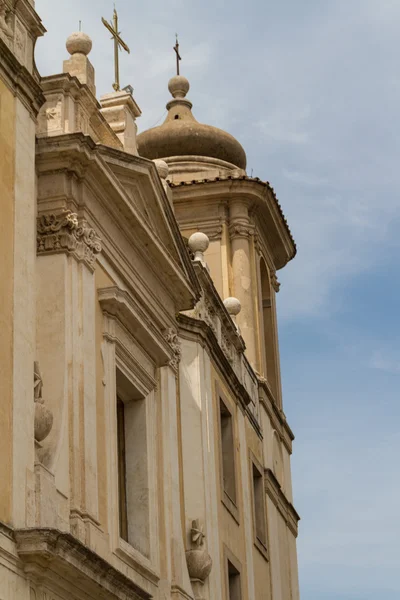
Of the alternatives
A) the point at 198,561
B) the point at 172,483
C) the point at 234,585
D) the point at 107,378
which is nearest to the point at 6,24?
the point at 107,378

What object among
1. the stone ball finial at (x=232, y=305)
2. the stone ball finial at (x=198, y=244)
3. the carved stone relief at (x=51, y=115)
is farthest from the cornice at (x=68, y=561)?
the stone ball finial at (x=232, y=305)

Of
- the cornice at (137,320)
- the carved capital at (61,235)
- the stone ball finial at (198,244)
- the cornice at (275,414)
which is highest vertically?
the stone ball finial at (198,244)

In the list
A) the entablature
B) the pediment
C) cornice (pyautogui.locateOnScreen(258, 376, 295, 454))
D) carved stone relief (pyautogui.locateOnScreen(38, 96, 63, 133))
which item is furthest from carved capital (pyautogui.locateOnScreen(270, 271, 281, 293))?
carved stone relief (pyautogui.locateOnScreen(38, 96, 63, 133))

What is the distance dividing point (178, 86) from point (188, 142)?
77.8 inches

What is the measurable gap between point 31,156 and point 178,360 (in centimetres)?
523

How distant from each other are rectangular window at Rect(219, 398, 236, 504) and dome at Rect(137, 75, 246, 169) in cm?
909

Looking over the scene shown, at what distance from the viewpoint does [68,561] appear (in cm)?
1503

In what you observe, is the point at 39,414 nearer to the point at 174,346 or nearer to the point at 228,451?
the point at 174,346

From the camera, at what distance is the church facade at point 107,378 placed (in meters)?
15.5

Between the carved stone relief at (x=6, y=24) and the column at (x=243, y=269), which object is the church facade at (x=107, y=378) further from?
the column at (x=243, y=269)

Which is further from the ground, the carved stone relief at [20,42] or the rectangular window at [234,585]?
the carved stone relief at [20,42]

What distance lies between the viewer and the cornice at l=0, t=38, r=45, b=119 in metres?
16.2

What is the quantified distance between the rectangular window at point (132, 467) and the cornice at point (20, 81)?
12.5 feet

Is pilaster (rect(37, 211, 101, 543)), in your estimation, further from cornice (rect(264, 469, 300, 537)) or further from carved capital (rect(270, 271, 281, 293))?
carved capital (rect(270, 271, 281, 293))
